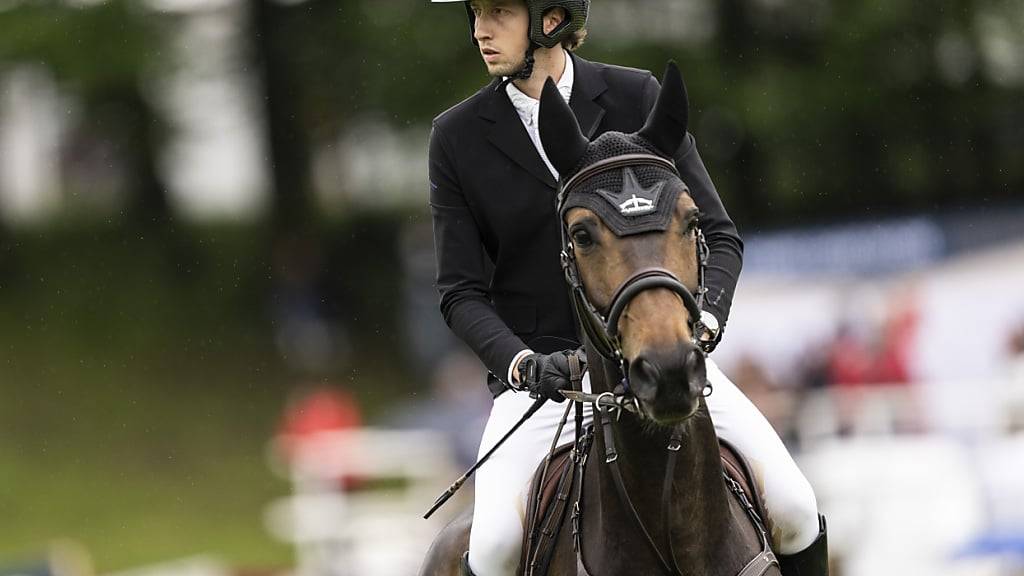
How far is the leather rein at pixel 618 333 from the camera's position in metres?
4.67

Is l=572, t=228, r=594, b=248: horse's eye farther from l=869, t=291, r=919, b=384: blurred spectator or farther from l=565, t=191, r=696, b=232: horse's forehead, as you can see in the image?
l=869, t=291, r=919, b=384: blurred spectator

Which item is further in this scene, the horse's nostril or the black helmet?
the black helmet

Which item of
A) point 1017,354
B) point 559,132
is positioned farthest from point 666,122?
point 1017,354

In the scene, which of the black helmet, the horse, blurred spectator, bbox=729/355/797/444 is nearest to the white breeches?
the horse

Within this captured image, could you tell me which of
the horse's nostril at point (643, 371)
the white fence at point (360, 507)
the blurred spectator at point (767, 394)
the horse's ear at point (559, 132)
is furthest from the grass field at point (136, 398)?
the horse's nostril at point (643, 371)

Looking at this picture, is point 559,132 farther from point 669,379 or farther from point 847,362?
point 847,362

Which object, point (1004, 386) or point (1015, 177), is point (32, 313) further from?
point (1004, 386)

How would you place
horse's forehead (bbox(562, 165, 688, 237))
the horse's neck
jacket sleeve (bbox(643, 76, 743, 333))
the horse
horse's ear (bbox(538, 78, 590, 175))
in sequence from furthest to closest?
jacket sleeve (bbox(643, 76, 743, 333)), the horse's neck, horse's ear (bbox(538, 78, 590, 175)), horse's forehead (bbox(562, 165, 688, 237)), the horse

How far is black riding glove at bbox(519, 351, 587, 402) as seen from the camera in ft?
17.4

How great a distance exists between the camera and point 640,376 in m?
4.57

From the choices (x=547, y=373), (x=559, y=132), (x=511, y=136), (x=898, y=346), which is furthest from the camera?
(x=898, y=346)

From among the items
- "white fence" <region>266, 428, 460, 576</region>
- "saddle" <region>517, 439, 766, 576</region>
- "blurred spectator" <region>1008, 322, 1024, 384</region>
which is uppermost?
"saddle" <region>517, 439, 766, 576</region>

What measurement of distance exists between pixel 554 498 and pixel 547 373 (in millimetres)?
599

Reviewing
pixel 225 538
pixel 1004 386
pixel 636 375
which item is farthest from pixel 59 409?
pixel 636 375
